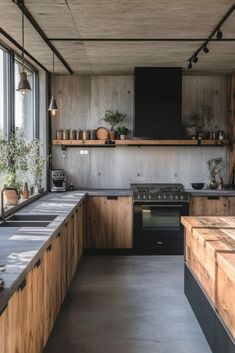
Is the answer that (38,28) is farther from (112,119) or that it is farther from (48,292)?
(112,119)

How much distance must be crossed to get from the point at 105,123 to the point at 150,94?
1028 mm

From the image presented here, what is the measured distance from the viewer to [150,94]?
315 inches

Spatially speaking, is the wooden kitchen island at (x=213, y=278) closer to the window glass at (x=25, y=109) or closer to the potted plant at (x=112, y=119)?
the window glass at (x=25, y=109)

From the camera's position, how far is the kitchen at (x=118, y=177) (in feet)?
13.4

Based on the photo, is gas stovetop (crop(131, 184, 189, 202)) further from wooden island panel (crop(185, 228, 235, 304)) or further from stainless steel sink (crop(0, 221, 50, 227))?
stainless steel sink (crop(0, 221, 50, 227))

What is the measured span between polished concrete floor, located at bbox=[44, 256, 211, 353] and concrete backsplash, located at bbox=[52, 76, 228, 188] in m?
1.85

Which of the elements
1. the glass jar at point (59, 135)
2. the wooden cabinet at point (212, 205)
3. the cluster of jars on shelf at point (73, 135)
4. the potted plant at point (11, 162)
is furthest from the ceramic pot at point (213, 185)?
the potted plant at point (11, 162)

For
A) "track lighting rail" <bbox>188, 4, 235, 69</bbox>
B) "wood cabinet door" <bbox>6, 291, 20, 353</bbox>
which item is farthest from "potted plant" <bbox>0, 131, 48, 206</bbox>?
"wood cabinet door" <bbox>6, 291, 20, 353</bbox>

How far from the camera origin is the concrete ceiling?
4.45 meters

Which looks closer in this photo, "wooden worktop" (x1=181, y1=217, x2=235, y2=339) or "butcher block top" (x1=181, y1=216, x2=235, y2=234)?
"wooden worktop" (x1=181, y1=217, x2=235, y2=339)

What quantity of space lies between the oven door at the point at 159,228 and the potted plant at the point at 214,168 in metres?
0.80

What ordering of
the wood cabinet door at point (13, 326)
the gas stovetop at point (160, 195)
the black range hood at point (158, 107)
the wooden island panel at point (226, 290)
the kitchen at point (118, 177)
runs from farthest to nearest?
the black range hood at point (158, 107), the gas stovetop at point (160, 195), the kitchen at point (118, 177), the wooden island panel at point (226, 290), the wood cabinet door at point (13, 326)

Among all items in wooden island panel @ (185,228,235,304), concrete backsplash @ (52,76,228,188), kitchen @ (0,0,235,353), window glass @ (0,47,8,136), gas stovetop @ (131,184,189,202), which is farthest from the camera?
concrete backsplash @ (52,76,228,188)

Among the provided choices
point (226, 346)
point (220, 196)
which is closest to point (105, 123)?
point (220, 196)
